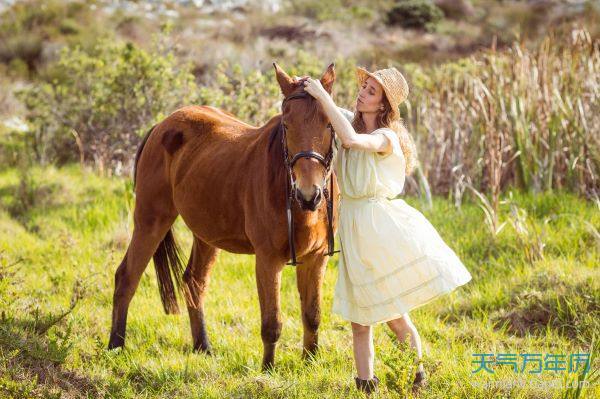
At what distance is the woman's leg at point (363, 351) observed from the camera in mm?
3781

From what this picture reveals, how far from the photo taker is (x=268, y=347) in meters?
4.24

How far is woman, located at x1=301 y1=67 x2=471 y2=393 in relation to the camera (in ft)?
11.8

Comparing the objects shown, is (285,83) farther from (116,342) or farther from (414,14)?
(414,14)

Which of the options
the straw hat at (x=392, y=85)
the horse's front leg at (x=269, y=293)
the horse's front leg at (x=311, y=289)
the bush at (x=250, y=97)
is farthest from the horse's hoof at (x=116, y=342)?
the bush at (x=250, y=97)

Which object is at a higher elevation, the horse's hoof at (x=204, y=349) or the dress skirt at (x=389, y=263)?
the dress skirt at (x=389, y=263)

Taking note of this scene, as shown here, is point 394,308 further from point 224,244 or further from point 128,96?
point 128,96

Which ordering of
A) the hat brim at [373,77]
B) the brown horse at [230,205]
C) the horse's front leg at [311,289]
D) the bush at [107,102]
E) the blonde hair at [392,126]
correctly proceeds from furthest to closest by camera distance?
the bush at [107,102] → the horse's front leg at [311,289] → the blonde hair at [392,126] → the hat brim at [373,77] → the brown horse at [230,205]

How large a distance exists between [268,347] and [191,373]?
545 mm

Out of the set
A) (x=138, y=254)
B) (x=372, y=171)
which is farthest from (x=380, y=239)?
(x=138, y=254)

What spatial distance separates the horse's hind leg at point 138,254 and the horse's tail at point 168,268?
166mm

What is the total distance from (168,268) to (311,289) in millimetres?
1503

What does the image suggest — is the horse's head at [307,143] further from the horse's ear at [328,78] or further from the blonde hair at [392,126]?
the blonde hair at [392,126]

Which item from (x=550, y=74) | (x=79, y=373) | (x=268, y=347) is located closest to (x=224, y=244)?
(x=268, y=347)

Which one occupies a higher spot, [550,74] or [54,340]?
[550,74]
